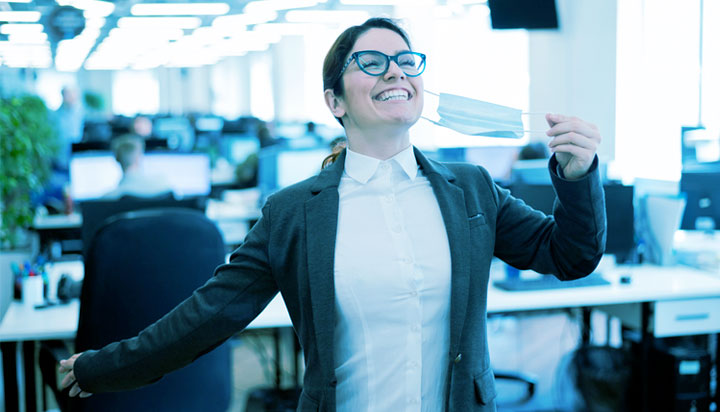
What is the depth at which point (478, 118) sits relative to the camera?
1.34 metres

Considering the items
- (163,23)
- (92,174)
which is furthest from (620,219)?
(163,23)

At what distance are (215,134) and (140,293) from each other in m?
8.34

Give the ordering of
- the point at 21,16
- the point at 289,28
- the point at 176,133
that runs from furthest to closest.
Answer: the point at 289,28
the point at 176,133
the point at 21,16

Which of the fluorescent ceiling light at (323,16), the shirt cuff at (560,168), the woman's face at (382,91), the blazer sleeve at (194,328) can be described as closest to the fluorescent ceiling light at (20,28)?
the fluorescent ceiling light at (323,16)

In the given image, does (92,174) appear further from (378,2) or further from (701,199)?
(378,2)

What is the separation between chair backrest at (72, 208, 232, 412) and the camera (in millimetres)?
1843

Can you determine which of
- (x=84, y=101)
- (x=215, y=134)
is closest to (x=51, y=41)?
(x=215, y=134)

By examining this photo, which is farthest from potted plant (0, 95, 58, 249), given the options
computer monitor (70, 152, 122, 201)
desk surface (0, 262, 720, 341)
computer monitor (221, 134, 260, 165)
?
computer monitor (221, 134, 260, 165)

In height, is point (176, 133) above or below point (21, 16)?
below

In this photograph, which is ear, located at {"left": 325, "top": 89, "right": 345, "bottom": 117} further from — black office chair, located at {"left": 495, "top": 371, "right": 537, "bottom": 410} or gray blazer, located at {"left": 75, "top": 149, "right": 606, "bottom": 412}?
black office chair, located at {"left": 495, "top": 371, "right": 537, "bottom": 410}

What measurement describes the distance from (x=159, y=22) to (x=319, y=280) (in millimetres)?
12747

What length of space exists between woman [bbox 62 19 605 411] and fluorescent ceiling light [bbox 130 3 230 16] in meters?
10.2

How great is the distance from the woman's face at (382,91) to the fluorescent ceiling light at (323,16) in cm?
901

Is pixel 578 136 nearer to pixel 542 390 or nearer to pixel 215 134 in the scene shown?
pixel 542 390
